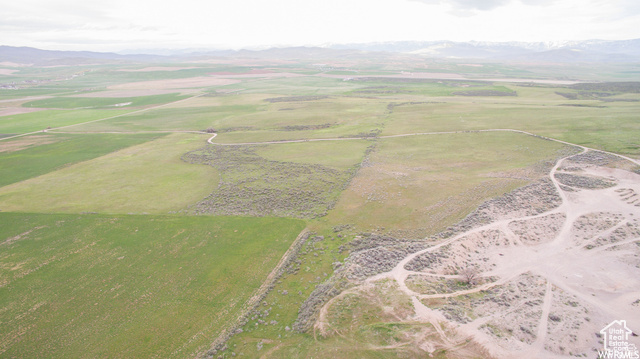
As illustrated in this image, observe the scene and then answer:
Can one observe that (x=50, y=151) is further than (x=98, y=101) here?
No

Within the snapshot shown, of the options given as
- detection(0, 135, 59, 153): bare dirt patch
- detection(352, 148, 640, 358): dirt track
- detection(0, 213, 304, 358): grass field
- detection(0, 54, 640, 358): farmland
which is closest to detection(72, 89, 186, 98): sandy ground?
detection(0, 135, 59, 153): bare dirt patch

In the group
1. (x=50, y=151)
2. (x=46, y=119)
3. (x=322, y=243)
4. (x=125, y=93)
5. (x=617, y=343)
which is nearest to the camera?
(x=617, y=343)

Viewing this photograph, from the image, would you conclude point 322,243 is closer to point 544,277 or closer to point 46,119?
point 544,277

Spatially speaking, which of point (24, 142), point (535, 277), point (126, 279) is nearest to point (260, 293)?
point (126, 279)

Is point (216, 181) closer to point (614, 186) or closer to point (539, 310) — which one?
point (539, 310)

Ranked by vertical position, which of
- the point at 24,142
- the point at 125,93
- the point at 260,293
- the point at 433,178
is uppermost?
the point at 125,93

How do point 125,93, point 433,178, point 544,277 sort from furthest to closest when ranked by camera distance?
point 125,93 → point 433,178 → point 544,277

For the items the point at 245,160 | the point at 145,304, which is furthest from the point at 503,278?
the point at 245,160
